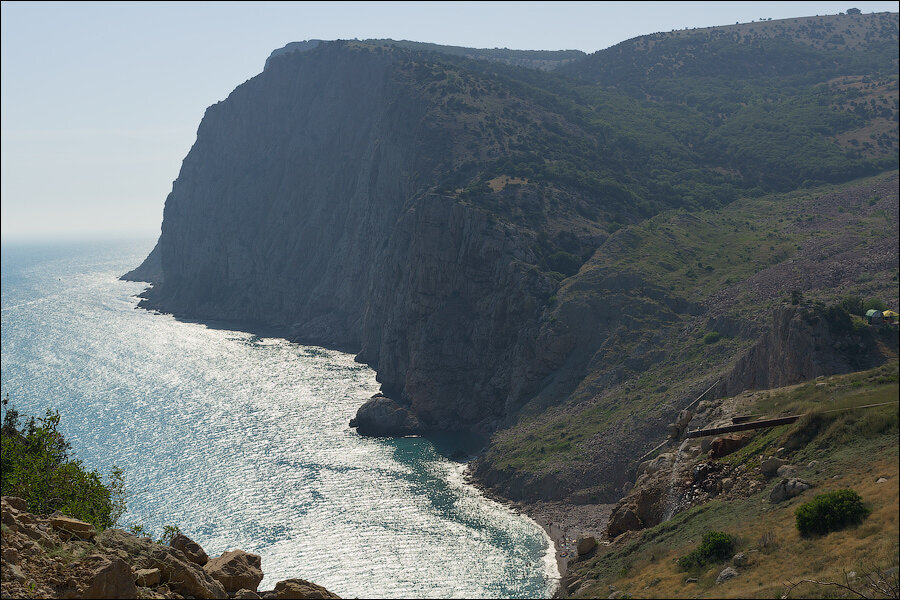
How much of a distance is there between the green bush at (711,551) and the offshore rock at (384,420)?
7838cm

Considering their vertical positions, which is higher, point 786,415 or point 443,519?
point 786,415

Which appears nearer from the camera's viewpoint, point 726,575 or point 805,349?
point 726,575

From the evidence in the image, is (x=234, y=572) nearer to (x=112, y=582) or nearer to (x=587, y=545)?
(x=112, y=582)

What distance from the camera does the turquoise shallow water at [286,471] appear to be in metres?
70.5

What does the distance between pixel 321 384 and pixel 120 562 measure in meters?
118

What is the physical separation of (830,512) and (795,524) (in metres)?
2.58

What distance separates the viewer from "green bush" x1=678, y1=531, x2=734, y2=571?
32.9 metres

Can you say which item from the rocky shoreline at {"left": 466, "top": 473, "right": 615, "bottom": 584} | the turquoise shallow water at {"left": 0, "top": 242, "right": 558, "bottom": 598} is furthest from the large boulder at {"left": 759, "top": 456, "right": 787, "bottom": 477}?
the rocky shoreline at {"left": 466, "top": 473, "right": 615, "bottom": 584}

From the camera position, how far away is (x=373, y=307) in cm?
15562

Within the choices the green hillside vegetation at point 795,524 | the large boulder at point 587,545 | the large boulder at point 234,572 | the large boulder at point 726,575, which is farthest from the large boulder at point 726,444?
the large boulder at point 234,572

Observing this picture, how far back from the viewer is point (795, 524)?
30.7 metres

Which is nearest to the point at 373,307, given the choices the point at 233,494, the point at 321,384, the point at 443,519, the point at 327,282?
the point at 321,384

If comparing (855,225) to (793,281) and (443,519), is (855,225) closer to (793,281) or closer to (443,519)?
(793,281)

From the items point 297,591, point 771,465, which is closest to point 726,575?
point 771,465
